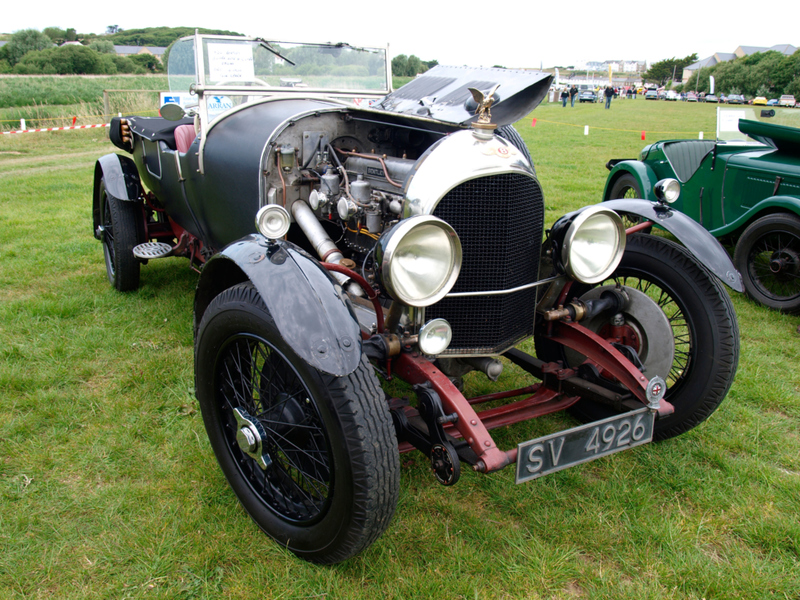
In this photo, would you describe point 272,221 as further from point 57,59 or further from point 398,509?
point 57,59

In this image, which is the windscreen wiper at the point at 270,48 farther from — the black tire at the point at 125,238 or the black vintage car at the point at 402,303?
the black tire at the point at 125,238

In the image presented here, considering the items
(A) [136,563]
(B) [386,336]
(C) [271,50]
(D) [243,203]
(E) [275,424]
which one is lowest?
(A) [136,563]

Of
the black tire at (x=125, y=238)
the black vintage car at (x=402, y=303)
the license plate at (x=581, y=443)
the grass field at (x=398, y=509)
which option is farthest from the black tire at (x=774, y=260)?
the black tire at (x=125, y=238)

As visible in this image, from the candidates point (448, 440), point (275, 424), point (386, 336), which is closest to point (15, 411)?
point (275, 424)

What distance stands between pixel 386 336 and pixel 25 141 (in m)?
14.8

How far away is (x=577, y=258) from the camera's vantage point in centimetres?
230

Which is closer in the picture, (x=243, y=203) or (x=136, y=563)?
(x=136, y=563)

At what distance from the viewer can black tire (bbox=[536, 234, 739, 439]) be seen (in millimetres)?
2402

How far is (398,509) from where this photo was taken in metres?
2.28

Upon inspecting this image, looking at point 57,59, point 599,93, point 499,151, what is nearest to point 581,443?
point 499,151

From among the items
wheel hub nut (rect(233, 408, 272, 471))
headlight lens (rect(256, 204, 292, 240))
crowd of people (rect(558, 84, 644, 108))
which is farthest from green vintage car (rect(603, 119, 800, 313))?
crowd of people (rect(558, 84, 644, 108))

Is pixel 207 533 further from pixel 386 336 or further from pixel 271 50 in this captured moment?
pixel 271 50

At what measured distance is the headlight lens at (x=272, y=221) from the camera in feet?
6.52

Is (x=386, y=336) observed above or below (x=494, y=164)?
below
